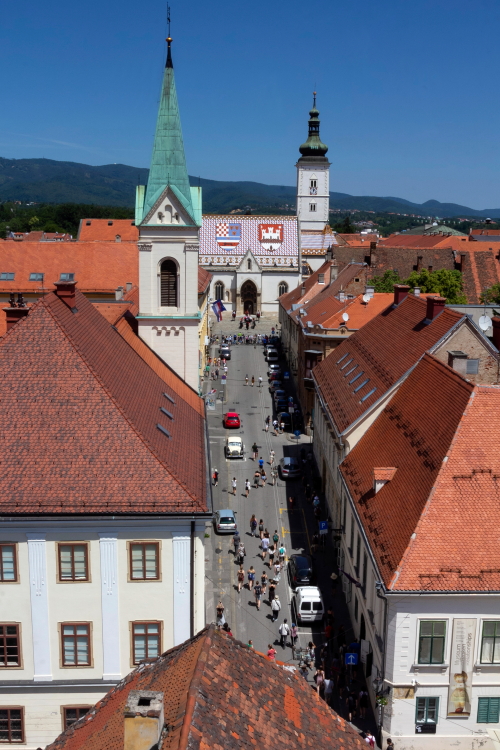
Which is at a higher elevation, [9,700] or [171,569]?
[171,569]

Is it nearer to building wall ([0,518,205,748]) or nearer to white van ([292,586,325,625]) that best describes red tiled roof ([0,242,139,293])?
white van ([292,586,325,625])

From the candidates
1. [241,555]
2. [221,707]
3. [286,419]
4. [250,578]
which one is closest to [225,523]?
[241,555]

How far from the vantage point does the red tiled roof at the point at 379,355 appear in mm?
37281

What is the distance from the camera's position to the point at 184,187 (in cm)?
4038

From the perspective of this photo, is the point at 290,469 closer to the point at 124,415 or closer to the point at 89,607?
the point at 124,415

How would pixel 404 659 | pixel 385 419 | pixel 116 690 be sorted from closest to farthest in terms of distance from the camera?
1. pixel 116 690
2. pixel 404 659
3. pixel 385 419

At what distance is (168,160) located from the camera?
132 feet

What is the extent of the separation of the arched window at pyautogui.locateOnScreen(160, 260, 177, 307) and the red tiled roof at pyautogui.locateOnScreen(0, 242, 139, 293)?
105ft

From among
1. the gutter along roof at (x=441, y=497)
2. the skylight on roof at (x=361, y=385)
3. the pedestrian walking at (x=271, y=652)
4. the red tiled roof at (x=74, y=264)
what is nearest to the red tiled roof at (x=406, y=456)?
the gutter along roof at (x=441, y=497)

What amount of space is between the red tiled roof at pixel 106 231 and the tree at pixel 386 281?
4663 cm

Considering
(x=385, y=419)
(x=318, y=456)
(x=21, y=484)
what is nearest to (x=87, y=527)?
(x=21, y=484)

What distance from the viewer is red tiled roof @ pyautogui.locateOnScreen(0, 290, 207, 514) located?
73.9 feet

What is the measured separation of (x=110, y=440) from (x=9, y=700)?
846cm

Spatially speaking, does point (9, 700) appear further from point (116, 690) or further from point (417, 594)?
point (417, 594)
